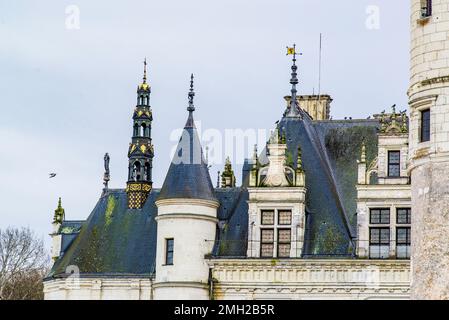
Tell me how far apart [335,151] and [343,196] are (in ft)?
5.64

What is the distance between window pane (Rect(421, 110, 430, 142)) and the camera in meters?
29.3

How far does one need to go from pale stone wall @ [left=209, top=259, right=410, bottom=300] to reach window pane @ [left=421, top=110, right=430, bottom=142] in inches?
474

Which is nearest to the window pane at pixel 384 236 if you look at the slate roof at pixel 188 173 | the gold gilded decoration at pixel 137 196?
the slate roof at pixel 188 173

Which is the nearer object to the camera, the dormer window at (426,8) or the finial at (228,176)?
the dormer window at (426,8)

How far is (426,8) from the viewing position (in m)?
29.4

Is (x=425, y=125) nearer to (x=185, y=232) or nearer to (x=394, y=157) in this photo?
(x=394, y=157)

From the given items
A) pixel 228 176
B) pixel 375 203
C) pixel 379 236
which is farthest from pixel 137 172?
pixel 379 236

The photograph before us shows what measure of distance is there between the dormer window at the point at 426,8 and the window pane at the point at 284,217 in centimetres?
1374

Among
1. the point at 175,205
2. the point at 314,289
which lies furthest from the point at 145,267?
the point at 314,289

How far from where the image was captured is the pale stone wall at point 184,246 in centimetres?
4247

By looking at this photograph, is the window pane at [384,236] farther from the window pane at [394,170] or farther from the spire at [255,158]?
the spire at [255,158]

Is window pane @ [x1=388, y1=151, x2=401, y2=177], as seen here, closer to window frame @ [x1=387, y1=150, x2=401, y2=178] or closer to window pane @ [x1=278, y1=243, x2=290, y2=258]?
window frame @ [x1=387, y1=150, x2=401, y2=178]

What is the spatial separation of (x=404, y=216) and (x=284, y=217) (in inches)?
130
